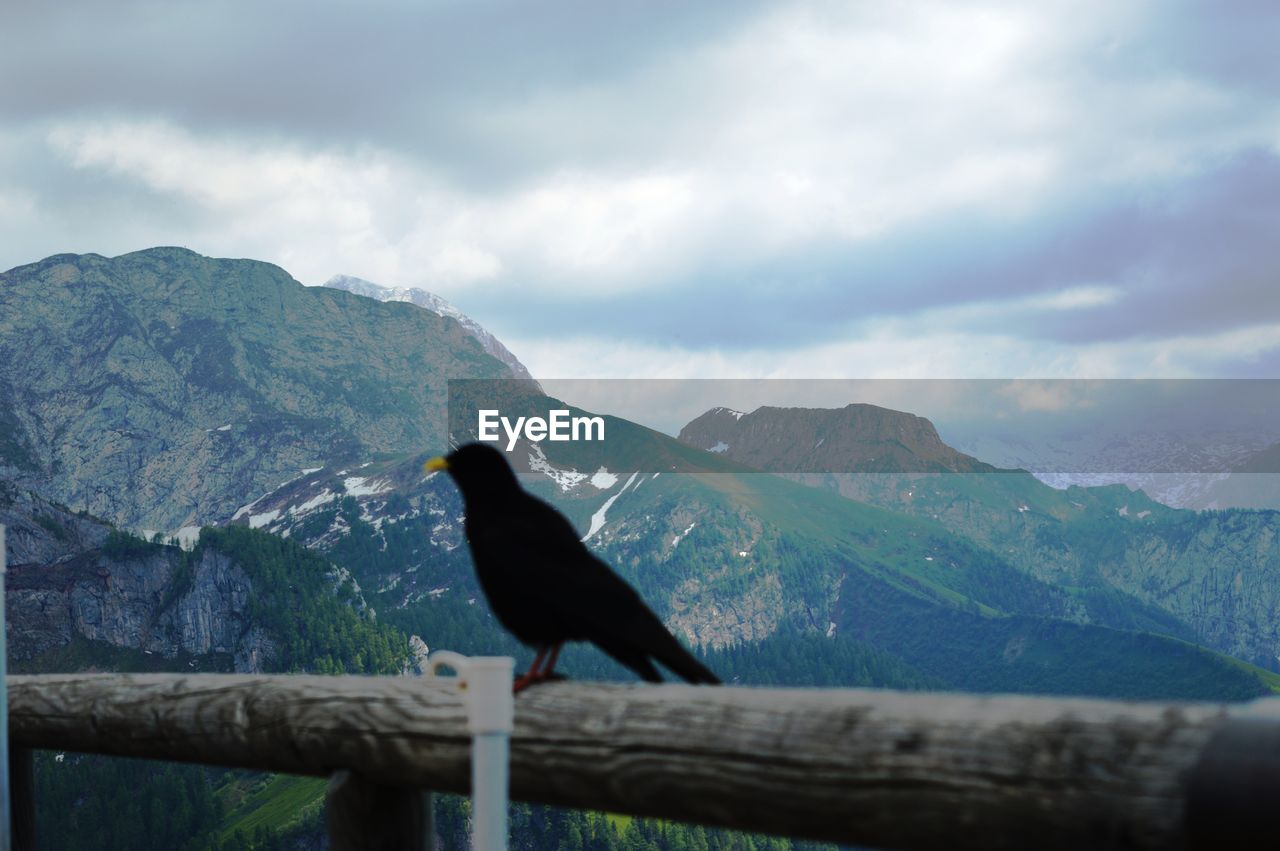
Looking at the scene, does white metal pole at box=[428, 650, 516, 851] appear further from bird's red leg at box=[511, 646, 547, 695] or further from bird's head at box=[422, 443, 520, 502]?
bird's head at box=[422, 443, 520, 502]

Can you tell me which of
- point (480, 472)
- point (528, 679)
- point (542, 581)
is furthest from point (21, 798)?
point (528, 679)

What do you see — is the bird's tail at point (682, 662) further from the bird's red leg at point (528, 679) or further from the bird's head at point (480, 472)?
the bird's head at point (480, 472)

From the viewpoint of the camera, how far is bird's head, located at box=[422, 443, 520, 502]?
4.01 m

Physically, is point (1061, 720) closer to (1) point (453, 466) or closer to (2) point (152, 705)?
(1) point (453, 466)

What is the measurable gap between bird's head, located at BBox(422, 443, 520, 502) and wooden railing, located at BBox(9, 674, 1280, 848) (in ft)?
2.85

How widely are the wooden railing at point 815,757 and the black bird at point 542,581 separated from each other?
0.34 metres

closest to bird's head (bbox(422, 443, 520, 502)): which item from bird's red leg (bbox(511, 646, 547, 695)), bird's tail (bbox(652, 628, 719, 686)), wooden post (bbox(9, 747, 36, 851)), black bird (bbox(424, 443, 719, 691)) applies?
black bird (bbox(424, 443, 719, 691))

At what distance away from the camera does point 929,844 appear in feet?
7.39

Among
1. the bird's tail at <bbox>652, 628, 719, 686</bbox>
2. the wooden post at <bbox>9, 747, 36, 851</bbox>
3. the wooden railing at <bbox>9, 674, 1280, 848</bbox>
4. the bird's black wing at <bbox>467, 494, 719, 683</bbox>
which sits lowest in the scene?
the wooden post at <bbox>9, 747, 36, 851</bbox>

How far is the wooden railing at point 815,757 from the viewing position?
2.01 metres

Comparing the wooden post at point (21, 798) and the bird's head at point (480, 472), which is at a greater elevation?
the bird's head at point (480, 472)

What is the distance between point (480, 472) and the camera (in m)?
4.04

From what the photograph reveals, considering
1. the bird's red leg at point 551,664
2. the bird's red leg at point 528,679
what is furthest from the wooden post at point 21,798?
the bird's red leg at point 528,679

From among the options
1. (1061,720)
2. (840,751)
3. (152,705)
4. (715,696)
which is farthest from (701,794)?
(152,705)
